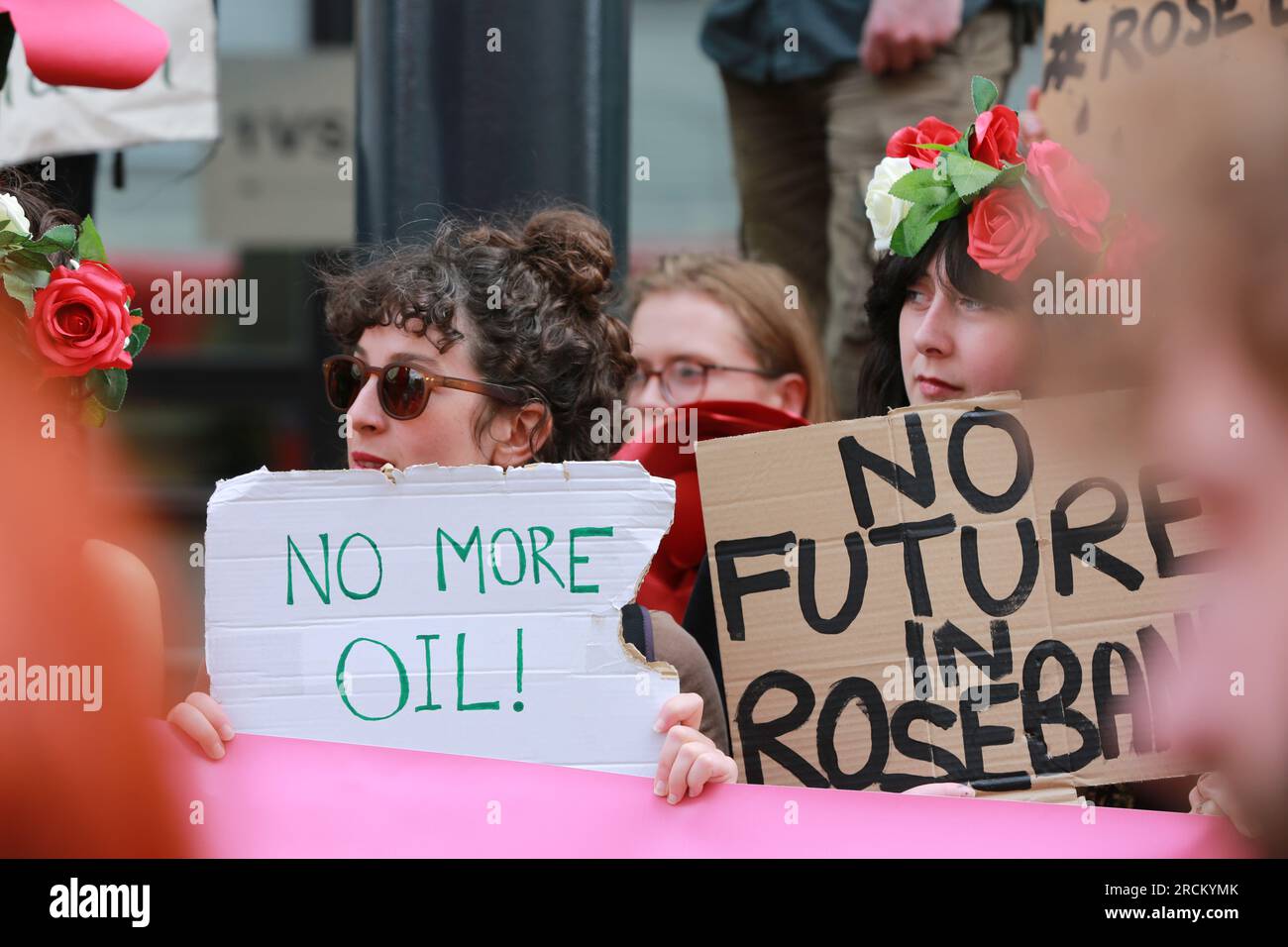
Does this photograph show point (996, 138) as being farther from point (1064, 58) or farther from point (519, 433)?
point (1064, 58)

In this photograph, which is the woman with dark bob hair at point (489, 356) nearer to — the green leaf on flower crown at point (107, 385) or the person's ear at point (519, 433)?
the person's ear at point (519, 433)

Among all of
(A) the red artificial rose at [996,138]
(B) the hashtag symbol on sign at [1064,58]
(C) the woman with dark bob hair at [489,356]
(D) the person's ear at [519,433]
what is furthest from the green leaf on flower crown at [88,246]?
(B) the hashtag symbol on sign at [1064,58]

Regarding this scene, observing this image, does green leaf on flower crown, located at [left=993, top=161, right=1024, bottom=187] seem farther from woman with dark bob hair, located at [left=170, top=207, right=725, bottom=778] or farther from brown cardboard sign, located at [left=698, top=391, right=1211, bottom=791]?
woman with dark bob hair, located at [left=170, top=207, right=725, bottom=778]

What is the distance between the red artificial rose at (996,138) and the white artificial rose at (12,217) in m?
1.36

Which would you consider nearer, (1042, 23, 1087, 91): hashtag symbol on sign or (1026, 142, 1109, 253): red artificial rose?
(1026, 142, 1109, 253): red artificial rose

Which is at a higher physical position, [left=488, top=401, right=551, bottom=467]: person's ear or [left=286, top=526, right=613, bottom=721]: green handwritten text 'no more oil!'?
[left=488, top=401, right=551, bottom=467]: person's ear

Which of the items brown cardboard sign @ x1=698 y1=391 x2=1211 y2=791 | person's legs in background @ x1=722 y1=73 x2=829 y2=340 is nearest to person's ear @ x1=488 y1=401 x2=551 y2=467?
brown cardboard sign @ x1=698 y1=391 x2=1211 y2=791

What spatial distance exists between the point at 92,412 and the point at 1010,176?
1357 millimetres

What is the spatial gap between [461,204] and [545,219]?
32.0 inches

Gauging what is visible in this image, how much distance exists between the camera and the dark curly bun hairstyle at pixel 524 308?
2.44 metres

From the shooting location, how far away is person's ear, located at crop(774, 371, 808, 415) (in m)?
3.56

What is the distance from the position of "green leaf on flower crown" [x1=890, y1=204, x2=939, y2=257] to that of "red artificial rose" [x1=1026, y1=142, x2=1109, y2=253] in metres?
0.17

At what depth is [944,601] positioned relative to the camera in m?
2.20
